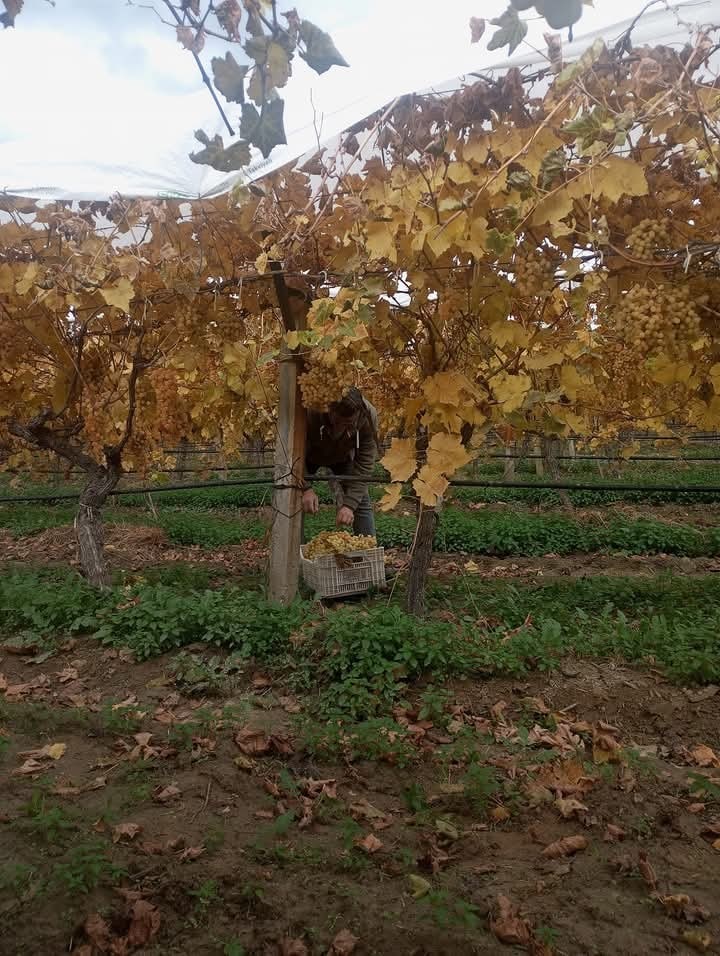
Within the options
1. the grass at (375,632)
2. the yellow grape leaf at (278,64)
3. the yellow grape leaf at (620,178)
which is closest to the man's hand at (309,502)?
the grass at (375,632)

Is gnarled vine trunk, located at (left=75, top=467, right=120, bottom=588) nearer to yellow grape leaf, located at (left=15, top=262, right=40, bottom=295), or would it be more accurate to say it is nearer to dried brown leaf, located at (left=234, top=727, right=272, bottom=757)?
yellow grape leaf, located at (left=15, top=262, right=40, bottom=295)

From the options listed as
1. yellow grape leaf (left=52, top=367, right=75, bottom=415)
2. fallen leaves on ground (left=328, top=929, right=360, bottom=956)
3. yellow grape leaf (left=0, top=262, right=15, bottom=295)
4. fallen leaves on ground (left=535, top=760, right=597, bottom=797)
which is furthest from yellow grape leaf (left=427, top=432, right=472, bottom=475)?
yellow grape leaf (left=52, top=367, right=75, bottom=415)

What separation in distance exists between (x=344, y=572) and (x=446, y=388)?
210cm

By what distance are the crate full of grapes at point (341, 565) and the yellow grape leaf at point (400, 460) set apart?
1.84 m

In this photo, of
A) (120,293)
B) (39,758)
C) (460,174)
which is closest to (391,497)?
(460,174)

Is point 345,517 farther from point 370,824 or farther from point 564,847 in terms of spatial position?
point 564,847

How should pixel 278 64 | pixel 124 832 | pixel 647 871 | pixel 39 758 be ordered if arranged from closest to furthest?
1. pixel 278 64
2. pixel 647 871
3. pixel 124 832
4. pixel 39 758

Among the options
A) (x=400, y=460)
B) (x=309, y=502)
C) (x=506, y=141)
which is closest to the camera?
(x=506, y=141)

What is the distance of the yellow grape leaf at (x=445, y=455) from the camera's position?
2965mm

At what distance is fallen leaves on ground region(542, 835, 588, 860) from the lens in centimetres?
221

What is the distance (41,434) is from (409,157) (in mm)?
3729

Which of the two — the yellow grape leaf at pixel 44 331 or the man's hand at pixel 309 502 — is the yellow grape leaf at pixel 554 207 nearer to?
the man's hand at pixel 309 502

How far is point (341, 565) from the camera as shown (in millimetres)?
4770

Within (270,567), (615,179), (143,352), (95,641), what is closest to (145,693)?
(95,641)
